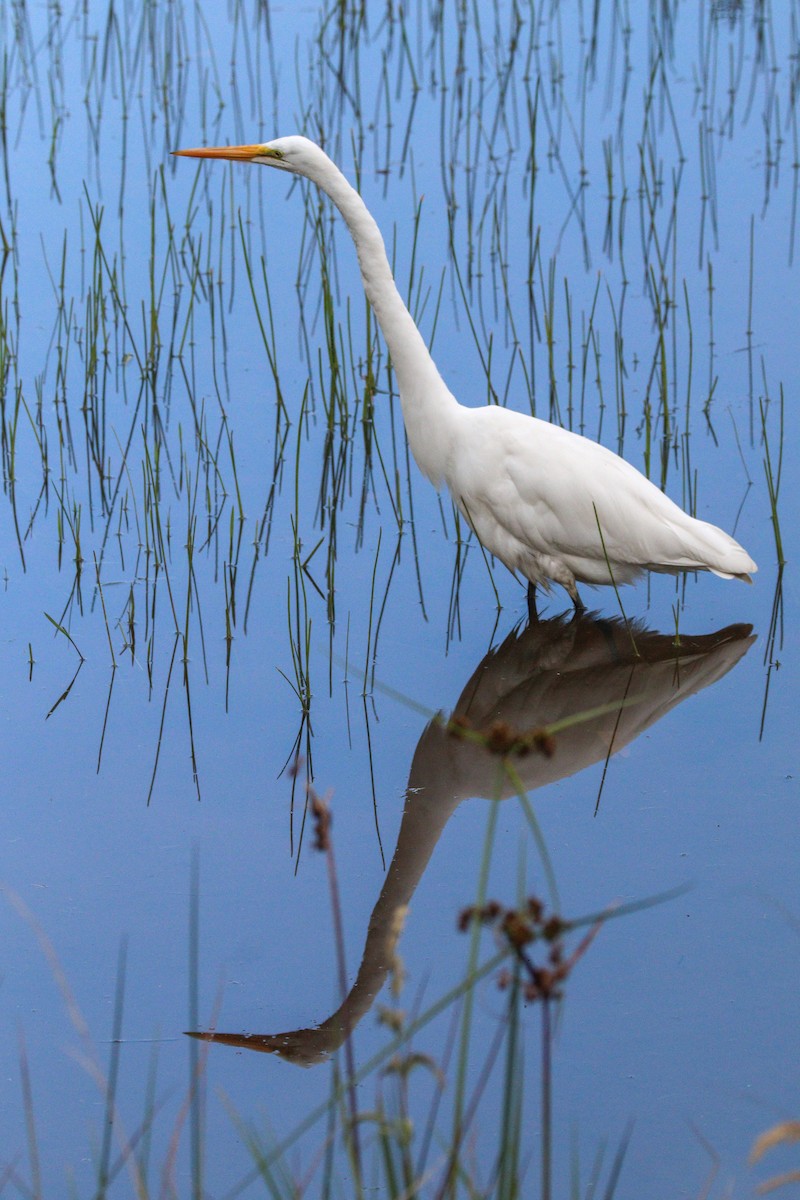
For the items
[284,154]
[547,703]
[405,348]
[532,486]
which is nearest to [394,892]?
[547,703]

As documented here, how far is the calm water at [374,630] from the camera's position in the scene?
7.62 feet

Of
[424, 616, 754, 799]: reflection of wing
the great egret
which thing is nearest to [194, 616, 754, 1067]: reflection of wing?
[424, 616, 754, 799]: reflection of wing

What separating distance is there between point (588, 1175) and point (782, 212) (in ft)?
16.1

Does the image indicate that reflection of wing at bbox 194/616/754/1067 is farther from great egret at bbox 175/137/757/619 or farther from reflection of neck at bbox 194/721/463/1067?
great egret at bbox 175/137/757/619

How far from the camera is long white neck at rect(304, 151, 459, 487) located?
382cm

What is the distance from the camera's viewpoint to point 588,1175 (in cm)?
208

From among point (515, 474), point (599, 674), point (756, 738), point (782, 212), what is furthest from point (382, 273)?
point (782, 212)

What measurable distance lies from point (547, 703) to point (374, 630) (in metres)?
0.52

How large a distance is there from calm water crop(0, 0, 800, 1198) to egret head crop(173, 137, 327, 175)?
0.75 m

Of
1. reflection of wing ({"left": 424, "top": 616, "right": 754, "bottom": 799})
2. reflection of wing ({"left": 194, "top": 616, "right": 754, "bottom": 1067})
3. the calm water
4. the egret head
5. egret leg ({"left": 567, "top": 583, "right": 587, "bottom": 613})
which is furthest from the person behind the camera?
egret leg ({"left": 567, "top": 583, "right": 587, "bottom": 613})

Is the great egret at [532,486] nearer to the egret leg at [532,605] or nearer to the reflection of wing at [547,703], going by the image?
the egret leg at [532,605]

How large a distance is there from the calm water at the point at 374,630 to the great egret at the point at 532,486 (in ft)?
0.59

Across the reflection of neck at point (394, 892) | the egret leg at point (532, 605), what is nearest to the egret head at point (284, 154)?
the egret leg at point (532, 605)

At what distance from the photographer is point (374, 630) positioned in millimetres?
3846
